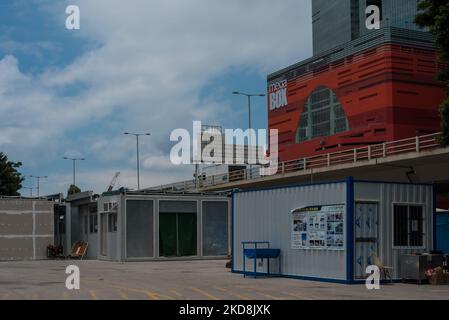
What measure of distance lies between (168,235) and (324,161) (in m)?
27.8

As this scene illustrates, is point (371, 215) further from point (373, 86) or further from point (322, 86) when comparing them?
point (322, 86)

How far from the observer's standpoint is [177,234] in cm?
4166

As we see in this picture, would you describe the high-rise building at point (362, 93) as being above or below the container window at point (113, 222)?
above

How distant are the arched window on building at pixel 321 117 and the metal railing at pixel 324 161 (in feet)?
10.9

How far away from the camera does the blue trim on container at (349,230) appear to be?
21.2 metres

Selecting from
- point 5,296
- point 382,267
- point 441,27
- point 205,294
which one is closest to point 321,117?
point 441,27

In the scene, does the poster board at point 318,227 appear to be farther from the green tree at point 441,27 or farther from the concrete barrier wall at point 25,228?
the concrete barrier wall at point 25,228

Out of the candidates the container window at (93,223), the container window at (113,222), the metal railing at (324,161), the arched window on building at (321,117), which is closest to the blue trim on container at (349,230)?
the container window at (113,222)

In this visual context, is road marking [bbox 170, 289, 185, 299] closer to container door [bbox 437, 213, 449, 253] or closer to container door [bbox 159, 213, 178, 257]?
container door [bbox 437, 213, 449, 253]

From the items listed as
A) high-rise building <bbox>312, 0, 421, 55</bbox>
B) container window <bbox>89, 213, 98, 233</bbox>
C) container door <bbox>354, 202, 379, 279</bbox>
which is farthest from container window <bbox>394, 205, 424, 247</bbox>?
high-rise building <bbox>312, 0, 421, 55</bbox>

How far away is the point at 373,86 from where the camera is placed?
6981 centimetres

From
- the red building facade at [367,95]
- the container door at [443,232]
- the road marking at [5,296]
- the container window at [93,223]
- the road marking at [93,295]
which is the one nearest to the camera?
the road marking at [93,295]
